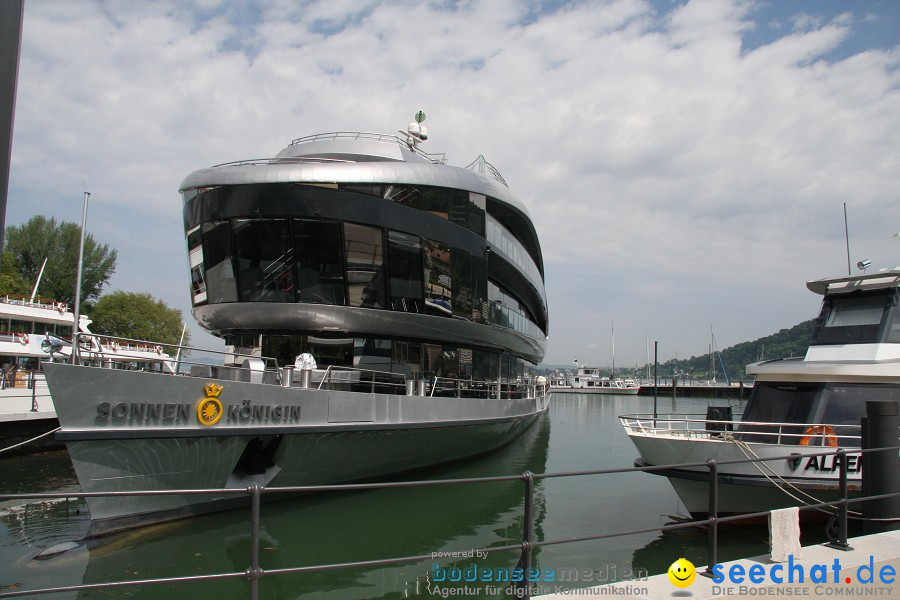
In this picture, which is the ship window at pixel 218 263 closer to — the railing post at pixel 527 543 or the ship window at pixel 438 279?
the ship window at pixel 438 279

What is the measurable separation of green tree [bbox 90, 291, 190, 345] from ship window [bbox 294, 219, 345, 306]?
5054 centimetres

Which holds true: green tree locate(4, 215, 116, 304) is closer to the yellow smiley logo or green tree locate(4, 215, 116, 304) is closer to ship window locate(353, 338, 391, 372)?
ship window locate(353, 338, 391, 372)

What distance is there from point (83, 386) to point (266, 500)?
3956mm

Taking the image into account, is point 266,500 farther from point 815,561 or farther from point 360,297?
point 815,561

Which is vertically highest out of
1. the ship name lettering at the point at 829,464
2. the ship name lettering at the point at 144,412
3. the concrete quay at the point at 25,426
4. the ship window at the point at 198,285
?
the ship window at the point at 198,285

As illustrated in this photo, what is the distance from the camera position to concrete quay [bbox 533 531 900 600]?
15.3 ft

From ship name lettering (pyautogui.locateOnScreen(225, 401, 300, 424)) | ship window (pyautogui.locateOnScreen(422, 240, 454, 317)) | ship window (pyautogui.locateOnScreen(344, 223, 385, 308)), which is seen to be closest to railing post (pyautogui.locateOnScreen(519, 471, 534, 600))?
ship name lettering (pyautogui.locateOnScreen(225, 401, 300, 424))

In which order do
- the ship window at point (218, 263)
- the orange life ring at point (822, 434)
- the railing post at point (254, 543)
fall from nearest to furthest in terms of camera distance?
the railing post at point (254, 543) → the orange life ring at point (822, 434) → the ship window at point (218, 263)

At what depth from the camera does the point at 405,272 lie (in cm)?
1449

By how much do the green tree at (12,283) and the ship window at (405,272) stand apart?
46694mm

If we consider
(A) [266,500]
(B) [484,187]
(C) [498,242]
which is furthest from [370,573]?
(C) [498,242]

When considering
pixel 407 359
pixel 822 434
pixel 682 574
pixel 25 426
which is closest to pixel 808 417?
pixel 822 434

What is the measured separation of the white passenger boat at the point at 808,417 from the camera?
32.5 ft

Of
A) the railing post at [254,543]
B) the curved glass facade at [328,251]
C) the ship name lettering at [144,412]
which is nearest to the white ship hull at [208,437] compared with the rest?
the ship name lettering at [144,412]
